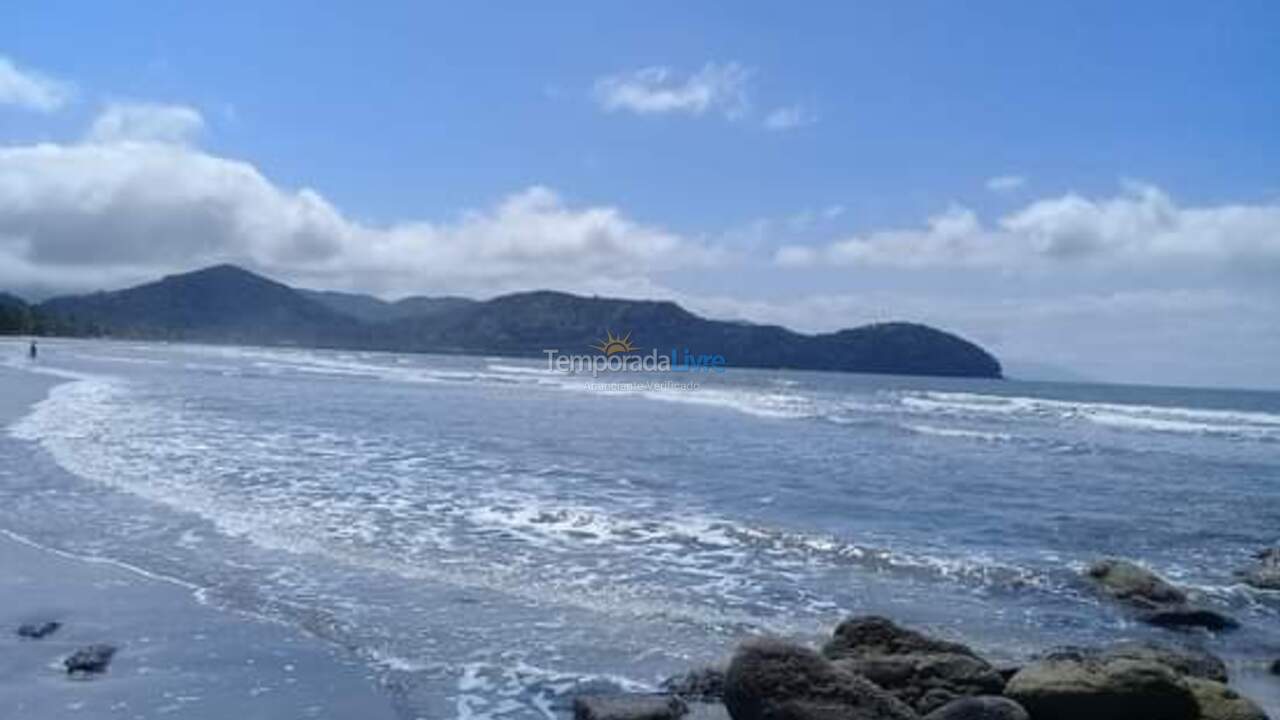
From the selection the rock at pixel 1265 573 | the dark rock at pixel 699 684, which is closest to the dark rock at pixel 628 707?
the dark rock at pixel 699 684

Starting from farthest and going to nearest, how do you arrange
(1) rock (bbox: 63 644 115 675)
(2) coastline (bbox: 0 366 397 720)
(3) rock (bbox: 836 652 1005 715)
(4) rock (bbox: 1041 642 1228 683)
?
(4) rock (bbox: 1041 642 1228 683)
(3) rock (bbox: 836 652 1005 715)
(1) rock (bbox: 63 644 115 675)
(2) coastline (bbox: 0 366 397 720)

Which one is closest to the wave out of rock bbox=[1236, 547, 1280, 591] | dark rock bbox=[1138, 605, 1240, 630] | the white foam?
the white foam

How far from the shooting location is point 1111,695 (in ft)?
26.5

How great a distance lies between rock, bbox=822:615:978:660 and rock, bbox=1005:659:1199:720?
0.84 meters

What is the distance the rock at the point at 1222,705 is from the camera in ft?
26.7

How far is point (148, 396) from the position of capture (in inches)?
1517

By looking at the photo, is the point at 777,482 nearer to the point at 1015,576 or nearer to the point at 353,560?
the point at 1015,576

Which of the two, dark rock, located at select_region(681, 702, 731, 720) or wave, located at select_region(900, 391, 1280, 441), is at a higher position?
wave, located at select_region(900, 391, 1280, 441)

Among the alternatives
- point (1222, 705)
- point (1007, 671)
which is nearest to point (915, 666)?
point (1007, 671)

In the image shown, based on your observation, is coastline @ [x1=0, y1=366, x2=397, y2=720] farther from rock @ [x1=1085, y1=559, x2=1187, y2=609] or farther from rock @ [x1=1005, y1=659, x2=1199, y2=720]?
rock @ [x1=1085, y1=559, x2=1187, y2=609]

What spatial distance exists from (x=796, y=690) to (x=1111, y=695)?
249 cm

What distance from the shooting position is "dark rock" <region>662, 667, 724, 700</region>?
839 cm

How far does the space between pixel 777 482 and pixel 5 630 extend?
52.6ft

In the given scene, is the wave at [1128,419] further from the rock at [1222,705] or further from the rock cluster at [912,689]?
the rock cluster at [912,689]
